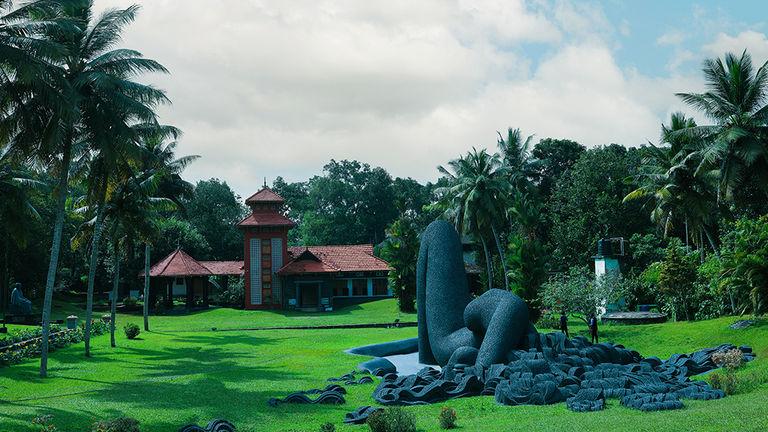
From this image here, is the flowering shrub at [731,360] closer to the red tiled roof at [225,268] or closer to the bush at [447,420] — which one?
the bush at [447,420]

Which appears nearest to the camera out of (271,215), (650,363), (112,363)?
(650,363)

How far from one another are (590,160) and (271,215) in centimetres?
2617

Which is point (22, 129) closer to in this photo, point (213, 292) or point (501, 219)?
point (501, 219)

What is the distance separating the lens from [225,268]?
67250 millimetres

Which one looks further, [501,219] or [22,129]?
[501,219]

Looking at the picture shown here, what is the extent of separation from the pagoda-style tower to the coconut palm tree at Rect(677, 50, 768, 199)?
123ft

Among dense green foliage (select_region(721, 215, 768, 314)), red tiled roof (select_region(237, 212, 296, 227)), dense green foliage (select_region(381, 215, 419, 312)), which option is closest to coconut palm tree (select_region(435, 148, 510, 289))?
dense green foliage (select_region(381, 215, 419, 312))

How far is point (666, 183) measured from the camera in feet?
137

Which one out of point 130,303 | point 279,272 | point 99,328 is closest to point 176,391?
point 99,328

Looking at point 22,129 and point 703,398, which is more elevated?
point 22,129

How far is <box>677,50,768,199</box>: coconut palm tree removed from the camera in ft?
105

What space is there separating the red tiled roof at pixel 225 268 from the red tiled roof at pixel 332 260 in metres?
4.94

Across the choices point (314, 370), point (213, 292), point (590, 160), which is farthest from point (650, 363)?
point (213, 292)

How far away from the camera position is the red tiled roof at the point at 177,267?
5997 cm
